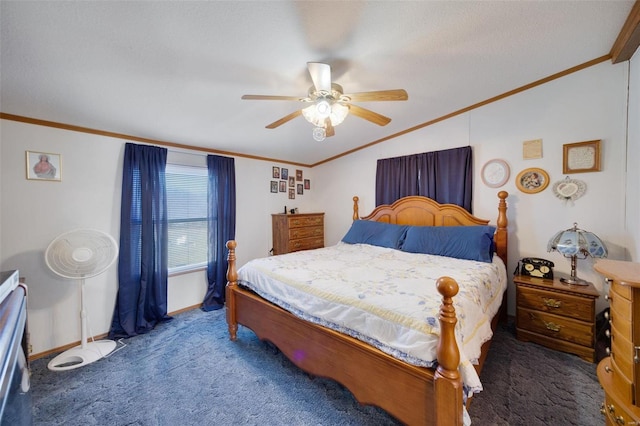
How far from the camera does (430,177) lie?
10.8 feet

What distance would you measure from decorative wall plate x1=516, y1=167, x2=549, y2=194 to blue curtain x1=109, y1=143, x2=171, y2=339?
4033 mm

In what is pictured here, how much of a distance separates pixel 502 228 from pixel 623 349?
182 centimetres

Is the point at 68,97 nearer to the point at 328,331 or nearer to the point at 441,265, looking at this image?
the point at 328,331

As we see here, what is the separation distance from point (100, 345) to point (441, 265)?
332 centimetres

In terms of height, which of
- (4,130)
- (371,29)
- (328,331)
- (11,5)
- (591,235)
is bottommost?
(328,331)

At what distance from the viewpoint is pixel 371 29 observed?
1560 mm

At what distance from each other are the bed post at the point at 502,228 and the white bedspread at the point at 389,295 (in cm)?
21

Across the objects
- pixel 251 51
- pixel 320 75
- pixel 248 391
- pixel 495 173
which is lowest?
pixel 248 391

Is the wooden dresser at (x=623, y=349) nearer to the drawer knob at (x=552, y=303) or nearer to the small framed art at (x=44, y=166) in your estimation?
the drawer knob at (x=552, y=303)

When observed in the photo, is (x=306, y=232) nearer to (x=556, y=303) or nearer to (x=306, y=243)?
(x=306, y=243)

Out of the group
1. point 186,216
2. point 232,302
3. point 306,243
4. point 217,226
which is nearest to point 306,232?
point 306,243

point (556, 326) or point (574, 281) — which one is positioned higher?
point (574, 281)

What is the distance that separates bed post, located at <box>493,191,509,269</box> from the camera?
105 inches

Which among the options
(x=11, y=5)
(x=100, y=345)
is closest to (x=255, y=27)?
(x=11, y=5)
